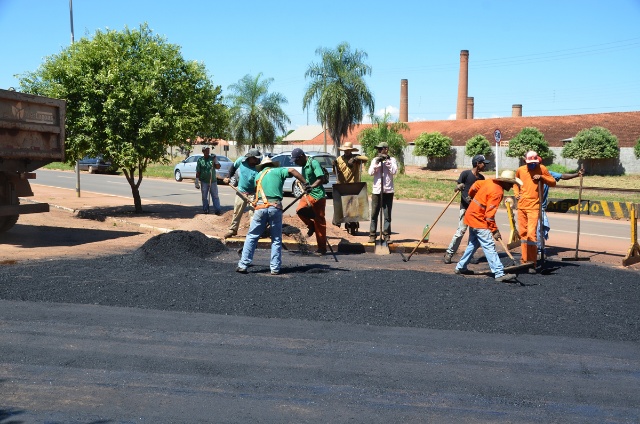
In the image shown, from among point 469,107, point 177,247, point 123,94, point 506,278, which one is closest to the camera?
point 506,278

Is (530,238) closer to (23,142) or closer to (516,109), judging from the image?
(23,142)

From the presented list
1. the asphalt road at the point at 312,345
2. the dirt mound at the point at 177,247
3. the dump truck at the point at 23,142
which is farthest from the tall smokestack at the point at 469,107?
the asphalt road at the point at 312,345

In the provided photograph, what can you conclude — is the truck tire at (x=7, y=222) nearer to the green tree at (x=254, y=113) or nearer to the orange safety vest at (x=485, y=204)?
the orange safety vest at (x=485, y=204)

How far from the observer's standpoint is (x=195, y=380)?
5.30 metres

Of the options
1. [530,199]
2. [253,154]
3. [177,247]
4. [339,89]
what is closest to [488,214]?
[530,199]

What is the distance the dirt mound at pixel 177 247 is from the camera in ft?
33.9

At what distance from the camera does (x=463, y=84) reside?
6228cm

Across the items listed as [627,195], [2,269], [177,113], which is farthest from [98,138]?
[627,195]

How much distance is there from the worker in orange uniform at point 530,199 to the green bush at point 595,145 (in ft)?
111

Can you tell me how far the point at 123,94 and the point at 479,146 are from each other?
34.7 m

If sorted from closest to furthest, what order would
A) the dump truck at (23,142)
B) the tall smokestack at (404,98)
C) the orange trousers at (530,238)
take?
1. the orange trousers at (530,238)
2. the dump truck at (23,142)
3. the tall smokestack at (404,98)

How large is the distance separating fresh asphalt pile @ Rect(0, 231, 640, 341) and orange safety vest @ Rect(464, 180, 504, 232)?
753mm

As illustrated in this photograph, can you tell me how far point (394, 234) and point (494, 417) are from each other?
984 centimetres

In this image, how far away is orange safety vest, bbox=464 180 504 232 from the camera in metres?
9.09
